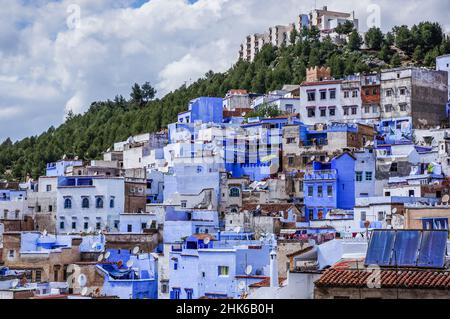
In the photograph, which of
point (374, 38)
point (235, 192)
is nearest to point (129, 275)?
point (235, 192)

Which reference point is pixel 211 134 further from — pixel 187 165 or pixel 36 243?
pixel 36 243

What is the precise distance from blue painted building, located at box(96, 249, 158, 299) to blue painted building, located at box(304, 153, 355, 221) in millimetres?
8524

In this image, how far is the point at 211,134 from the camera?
3806cm

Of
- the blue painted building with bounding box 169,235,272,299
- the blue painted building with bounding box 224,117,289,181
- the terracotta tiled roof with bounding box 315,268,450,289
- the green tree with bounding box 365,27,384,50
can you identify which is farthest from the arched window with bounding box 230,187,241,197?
the green tree with bounding box 365,27,384,50

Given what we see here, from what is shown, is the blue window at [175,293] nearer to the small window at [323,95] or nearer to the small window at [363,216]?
the small window at [363,216]

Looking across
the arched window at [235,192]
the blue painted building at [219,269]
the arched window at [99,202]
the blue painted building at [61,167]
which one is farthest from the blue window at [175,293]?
the blue painted building at [61,167]

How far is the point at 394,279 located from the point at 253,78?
1847 inches

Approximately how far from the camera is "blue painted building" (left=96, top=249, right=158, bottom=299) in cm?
2228

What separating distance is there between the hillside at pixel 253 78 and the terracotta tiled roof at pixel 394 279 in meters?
40.4

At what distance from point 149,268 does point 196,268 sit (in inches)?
82.3

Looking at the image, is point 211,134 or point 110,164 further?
point 110,164

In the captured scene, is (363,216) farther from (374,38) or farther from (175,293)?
(374,38)

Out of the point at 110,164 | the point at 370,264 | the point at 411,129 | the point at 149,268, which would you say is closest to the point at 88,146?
the point at 110,164

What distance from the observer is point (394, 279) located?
10188 millimetres
